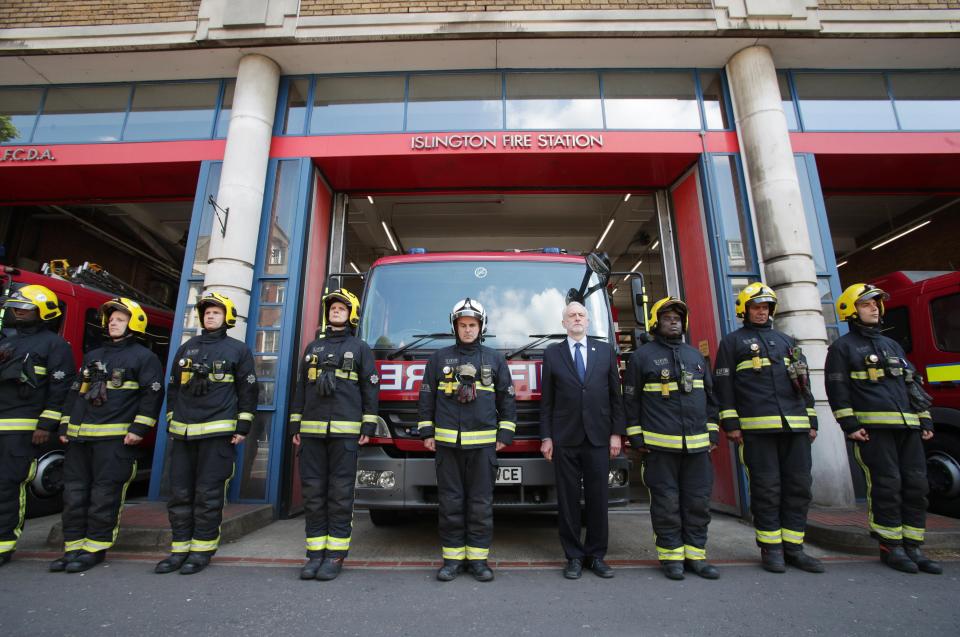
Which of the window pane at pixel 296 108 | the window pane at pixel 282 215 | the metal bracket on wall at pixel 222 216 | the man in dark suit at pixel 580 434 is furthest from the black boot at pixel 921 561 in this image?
the window pane at pixel 296 108

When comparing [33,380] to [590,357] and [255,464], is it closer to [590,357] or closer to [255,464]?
[255,464]

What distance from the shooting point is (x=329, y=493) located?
10.7 feet

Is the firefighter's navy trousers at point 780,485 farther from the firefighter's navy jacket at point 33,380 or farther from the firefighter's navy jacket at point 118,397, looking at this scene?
the firefighter's navy jacket at point 33,380

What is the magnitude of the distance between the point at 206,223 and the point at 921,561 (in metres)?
8.03

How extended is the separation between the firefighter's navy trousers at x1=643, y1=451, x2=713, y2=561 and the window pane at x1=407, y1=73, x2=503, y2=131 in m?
5.16

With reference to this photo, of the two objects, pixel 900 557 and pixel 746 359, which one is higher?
pixel 746 359

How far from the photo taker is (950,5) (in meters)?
6.34

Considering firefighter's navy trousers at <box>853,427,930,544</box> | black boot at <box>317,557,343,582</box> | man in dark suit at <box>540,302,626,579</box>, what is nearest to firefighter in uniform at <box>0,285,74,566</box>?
black boot at <box>317,557,343,582</box>

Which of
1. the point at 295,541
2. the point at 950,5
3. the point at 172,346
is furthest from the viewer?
the point at 950,5

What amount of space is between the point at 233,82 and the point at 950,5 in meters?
10.4

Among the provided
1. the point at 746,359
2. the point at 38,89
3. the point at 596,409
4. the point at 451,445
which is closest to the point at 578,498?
the point at 596,409

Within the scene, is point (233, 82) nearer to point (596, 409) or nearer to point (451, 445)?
point (451, 445)

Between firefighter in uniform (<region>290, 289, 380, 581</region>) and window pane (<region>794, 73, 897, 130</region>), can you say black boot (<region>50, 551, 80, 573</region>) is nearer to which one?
firefighter in uniform (<region>290, 289, 380, 581</region>)

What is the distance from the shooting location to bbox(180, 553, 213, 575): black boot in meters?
3.23
